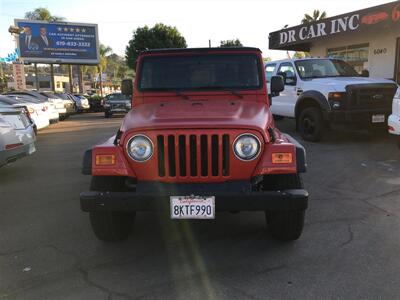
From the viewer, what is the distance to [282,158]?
3.74 meters

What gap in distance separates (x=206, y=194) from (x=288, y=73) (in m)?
8.63

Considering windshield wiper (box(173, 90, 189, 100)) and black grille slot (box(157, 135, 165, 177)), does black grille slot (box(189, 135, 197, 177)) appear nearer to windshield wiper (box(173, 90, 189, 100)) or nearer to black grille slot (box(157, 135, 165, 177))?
black grille slot (box(157, 135, 165, 177))

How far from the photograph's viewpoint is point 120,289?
3.42 m

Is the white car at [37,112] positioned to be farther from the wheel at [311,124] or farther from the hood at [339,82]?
the hood at [339,82]

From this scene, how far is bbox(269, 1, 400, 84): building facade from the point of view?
551 inches

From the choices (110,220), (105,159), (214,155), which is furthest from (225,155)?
(110,220)

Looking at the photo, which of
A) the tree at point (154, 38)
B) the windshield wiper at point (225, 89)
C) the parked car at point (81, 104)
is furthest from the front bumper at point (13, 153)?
the tree at point (154, 38)

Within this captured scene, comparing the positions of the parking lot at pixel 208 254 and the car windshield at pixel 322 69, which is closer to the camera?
the parking lot at pixel 208 254

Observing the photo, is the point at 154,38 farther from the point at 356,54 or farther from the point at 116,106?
the point at 356,54

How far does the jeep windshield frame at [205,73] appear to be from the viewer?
5148mm

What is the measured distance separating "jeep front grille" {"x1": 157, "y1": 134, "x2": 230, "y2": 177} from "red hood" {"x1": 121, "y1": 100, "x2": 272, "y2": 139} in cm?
11

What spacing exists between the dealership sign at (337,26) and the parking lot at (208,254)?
29.9 feet

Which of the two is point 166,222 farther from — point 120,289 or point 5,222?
point 5,222

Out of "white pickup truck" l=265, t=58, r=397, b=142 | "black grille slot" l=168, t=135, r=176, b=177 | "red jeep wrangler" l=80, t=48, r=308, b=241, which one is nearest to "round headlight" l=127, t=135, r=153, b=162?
"red jeep wrangler" l=80, t=48, r=308, b=241
